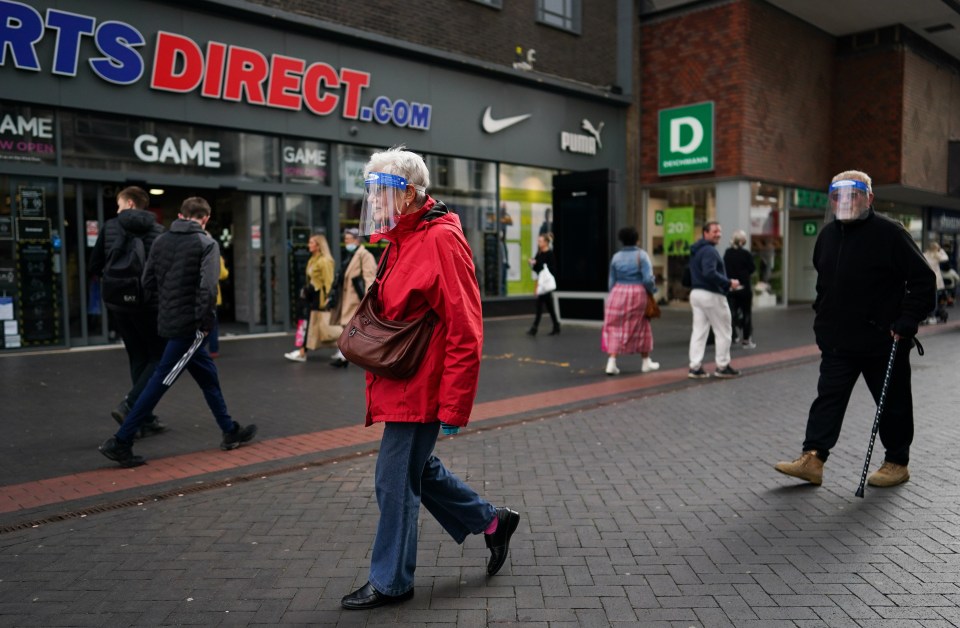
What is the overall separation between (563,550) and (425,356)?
1431 millimetres

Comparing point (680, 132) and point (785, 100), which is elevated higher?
point (785, 100)

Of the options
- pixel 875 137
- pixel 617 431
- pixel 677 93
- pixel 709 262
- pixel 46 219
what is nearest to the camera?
pixel 617 431

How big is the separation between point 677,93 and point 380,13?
948 centimetres

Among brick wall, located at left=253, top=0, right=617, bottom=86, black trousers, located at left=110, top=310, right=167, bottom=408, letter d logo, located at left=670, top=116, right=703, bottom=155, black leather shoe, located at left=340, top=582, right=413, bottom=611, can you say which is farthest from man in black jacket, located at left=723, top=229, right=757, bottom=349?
black leather shoe, located at left=340, top=582, right=413, bottom=611

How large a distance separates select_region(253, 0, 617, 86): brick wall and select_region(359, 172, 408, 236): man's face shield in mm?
11996

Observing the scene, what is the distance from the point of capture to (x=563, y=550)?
3.96 meters

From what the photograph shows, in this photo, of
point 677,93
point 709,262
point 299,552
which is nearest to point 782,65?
point 677,93

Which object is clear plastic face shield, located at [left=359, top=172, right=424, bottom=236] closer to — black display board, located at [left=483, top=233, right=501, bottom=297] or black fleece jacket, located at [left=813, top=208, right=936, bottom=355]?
black fleece jacket, located at [left=813, top=208, right=936, bottom=355]

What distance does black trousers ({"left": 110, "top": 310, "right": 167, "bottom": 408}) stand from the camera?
6359 mm

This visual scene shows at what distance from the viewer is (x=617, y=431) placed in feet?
22.1

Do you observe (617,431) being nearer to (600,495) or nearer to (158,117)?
(600,495)

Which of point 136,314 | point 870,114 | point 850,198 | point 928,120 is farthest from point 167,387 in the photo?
point 928,120

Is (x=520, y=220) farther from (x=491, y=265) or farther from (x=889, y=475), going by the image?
(x=889, y=475)

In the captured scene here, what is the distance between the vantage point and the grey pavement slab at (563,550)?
10.7 ft
